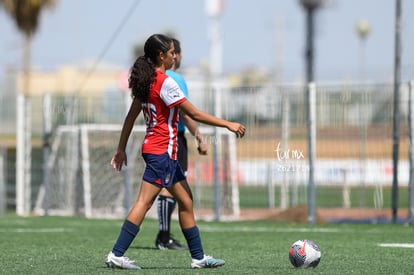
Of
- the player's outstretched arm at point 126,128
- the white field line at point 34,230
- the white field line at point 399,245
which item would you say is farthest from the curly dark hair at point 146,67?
the white field line at point 34,230

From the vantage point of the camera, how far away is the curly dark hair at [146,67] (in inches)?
361

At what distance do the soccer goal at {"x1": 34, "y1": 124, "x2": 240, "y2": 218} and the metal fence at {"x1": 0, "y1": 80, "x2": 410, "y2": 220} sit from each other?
35 centimetres

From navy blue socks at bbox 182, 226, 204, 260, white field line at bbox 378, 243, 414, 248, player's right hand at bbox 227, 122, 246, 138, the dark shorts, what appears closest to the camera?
player's right hand at bbox 227, 122, 246, 138

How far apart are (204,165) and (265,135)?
200 cm

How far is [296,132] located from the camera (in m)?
19.6

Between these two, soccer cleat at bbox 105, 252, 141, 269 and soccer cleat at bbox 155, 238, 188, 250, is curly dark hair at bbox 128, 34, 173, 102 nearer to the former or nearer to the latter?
soccer cleat at bbox 105, 252, 141, 269

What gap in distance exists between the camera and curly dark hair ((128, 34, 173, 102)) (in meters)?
9.16

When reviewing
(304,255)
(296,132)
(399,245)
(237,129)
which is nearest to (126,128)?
(237,129)

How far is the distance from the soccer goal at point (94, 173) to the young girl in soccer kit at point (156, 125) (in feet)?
37.1

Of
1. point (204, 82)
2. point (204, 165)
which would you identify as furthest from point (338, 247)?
point (204, 82)

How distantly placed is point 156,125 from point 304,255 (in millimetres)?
1666

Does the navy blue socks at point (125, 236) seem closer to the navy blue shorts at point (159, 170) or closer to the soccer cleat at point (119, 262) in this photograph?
the soccer cleat at point (119, 262)

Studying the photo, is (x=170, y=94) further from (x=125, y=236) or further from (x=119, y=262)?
(x=119, y=262)

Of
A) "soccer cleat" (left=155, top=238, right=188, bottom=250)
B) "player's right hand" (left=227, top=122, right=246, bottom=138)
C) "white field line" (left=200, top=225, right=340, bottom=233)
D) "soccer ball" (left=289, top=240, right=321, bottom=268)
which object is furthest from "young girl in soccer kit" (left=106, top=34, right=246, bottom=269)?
"white field line" (left=200, top=225, right=340, bottom=233)
